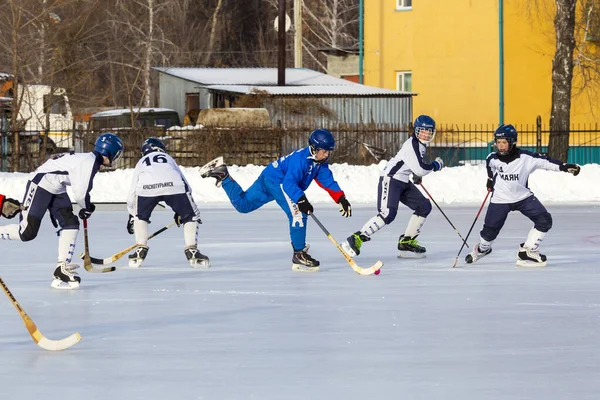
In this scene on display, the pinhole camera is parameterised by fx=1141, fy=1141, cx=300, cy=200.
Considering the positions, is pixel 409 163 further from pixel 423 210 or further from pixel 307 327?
pixel 307 327

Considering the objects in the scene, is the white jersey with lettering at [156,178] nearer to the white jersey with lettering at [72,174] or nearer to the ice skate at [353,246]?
the white jersey with lettering at [72,174]

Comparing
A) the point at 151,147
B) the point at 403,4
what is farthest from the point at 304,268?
the point at 403,4

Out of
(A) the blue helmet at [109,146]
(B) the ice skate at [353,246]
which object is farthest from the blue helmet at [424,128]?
(A) the blue helmet at [109,146]

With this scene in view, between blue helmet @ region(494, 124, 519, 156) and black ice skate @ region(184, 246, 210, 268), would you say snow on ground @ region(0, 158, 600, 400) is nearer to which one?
black ice skate @ region(184, 246, 210, 268)

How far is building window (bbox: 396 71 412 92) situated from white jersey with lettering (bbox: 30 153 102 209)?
23.5m

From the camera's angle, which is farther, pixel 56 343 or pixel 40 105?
pixel 40 105

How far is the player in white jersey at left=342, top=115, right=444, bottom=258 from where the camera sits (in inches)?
399

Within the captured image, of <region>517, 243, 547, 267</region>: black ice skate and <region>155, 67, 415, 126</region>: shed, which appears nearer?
<region>517, 243, 547, 267</region>: black ice skate

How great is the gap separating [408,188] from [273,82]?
812 inches

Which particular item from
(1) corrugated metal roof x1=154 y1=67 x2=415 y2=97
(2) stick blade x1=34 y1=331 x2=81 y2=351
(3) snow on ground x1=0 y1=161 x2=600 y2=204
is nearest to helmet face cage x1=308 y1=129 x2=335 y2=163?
(2) stick blade x1=34 y1=331 x2=81 y2=351

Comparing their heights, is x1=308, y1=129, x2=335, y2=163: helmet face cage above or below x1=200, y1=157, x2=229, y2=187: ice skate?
above

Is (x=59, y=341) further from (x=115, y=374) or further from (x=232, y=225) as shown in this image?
(x=232, y=225)

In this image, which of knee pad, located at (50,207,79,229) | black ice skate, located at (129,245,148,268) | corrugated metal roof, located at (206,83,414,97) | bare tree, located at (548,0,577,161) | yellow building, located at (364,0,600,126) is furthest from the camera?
yellow building, located at (364,0,600,126)

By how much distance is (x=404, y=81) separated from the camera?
31.4m
